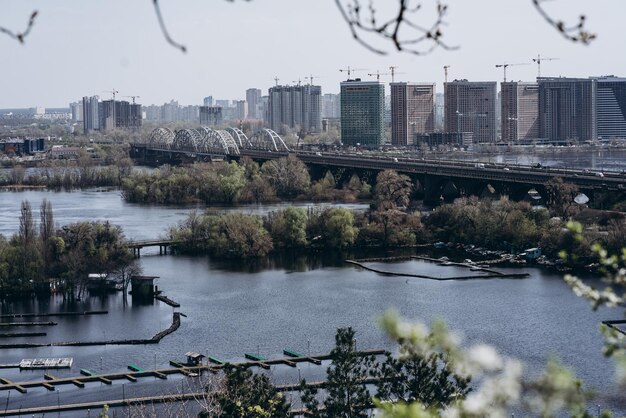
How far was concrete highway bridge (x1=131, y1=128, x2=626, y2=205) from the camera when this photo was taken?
1541 centimetres

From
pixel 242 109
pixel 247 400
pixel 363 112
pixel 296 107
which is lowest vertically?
pixel 247 400

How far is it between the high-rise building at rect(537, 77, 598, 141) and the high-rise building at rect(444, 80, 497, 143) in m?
1.60

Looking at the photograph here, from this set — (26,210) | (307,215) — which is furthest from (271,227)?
(26,210)

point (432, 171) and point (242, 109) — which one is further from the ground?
point (242, 109)

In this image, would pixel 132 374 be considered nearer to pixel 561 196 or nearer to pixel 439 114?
pixel 561 196

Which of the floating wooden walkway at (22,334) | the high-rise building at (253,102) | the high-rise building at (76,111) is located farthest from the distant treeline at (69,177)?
the high-rise building at (76,111)

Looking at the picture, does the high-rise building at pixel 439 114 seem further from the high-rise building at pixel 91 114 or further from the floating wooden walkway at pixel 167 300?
the floating wooden walkway at pixel 167 300

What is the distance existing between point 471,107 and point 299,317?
1133 inches

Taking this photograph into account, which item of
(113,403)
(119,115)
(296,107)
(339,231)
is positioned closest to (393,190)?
(339,231)

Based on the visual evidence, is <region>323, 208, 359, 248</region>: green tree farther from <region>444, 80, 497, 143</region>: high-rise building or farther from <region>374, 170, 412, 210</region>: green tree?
<region>444, 80, 497, 143</region>: high-rise building

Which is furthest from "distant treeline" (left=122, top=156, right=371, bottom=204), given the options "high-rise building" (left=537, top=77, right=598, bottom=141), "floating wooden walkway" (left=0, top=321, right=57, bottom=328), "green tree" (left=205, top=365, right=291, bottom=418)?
"high-rise building" (left=537, top=77, right=598, bottom=141)

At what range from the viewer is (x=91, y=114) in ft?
173

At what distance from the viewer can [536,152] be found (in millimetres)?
32125

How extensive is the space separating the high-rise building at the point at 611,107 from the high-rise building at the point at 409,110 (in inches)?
212
